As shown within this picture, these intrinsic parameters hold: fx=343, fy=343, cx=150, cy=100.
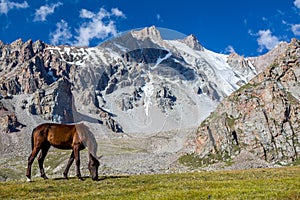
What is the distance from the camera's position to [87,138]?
26.6m

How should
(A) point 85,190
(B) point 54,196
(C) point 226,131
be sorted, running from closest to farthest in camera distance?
(B) point 54,196
(A) point 85,190
(C) point 226,131

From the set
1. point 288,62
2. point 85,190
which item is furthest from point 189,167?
point 85,190

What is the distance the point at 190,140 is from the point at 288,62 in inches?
2541

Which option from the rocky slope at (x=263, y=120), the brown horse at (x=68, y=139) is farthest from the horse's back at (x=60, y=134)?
the rocky slope at (x=263, y=120)

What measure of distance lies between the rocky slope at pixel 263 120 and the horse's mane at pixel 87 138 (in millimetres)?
128020

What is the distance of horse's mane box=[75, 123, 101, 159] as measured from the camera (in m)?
26.1

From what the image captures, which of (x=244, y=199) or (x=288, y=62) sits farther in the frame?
(x=288, y=62)

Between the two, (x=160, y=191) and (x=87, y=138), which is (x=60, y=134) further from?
(x=160, y=191)

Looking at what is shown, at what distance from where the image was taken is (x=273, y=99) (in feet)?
526

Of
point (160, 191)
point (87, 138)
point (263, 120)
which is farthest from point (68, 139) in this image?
point (263, 120)

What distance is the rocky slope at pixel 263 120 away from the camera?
148375 mm

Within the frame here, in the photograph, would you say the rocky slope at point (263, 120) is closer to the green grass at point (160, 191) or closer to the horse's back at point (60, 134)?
the green grass at point (160, 191)

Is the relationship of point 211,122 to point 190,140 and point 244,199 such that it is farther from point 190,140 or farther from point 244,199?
point 244,199

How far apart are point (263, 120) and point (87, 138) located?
143 metres
